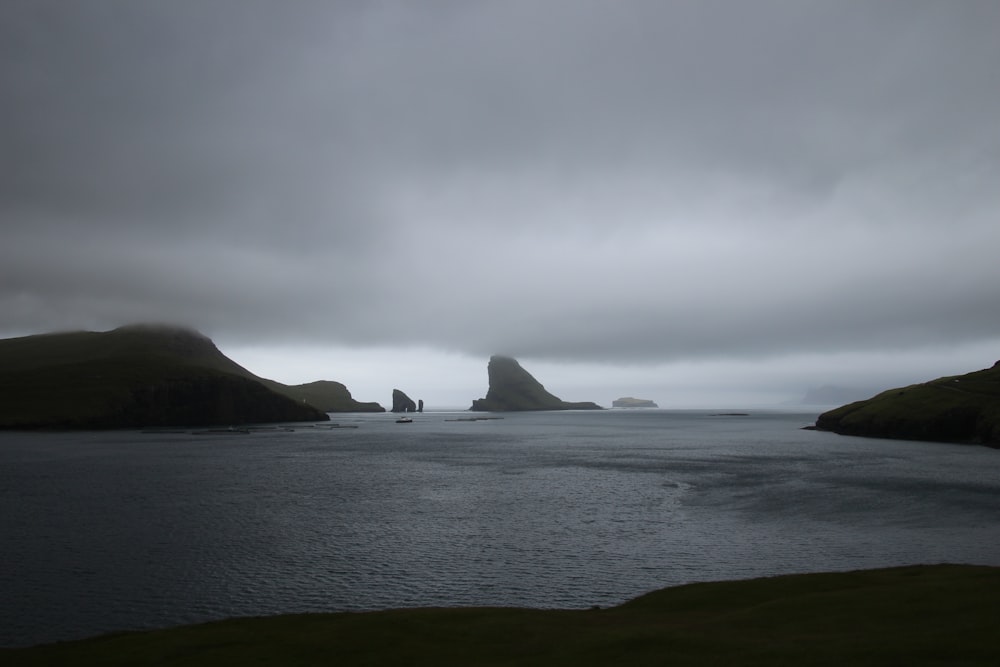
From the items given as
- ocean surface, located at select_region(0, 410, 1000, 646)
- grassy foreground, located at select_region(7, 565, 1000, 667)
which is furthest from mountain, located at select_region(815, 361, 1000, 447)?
grassy foreground, located at select_region(7, 565, 1000, 667)

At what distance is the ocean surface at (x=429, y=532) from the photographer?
3403 centimetres

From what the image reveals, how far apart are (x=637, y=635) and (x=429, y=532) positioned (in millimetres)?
33140

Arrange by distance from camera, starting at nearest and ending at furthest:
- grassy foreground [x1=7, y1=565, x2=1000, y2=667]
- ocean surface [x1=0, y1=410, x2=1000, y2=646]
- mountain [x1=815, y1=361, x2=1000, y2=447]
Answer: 1. grassy foreground [x1=7, y1=565, x2=1000, y2=667]
2. ocean surface [x1=0, y1=410, x2=1000, y2=646]
3. mountain [x1=815, y1=361, x2=1000, y2=447]

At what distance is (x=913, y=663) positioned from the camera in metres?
15.6

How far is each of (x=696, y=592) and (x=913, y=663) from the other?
14587 millimetres

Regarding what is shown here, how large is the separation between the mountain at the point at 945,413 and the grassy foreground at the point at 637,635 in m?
155

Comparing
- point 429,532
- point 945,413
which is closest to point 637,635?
Answer: point 429,532

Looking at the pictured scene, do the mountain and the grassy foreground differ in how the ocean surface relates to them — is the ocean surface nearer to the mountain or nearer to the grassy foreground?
the grassy foreground

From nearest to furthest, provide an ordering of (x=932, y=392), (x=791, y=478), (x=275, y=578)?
(x=275, y=578) → (x=791, y=478) → (x=932, y=392)

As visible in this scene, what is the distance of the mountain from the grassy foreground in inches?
6083

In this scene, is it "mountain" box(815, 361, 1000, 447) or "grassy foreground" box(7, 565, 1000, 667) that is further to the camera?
"mountain" box(815, 361, 1000, 447)

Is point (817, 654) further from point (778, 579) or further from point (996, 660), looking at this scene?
point (778, 579)

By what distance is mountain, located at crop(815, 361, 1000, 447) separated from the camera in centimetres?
15225

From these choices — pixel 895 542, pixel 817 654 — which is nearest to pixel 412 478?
pixel 895 542
